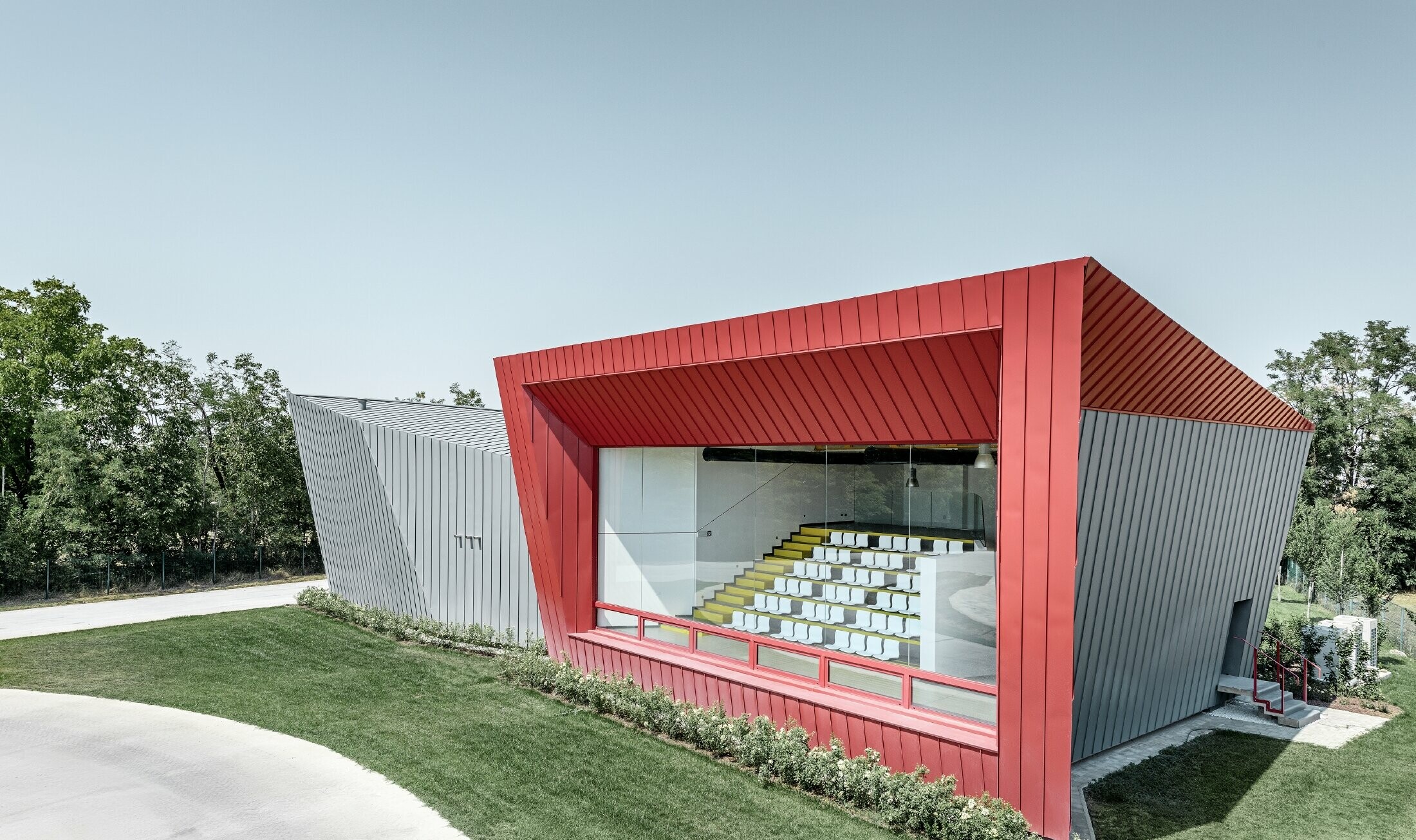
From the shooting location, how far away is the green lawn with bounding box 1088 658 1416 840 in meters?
7.38

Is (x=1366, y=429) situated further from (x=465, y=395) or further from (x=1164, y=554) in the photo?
(x=465, y=395)

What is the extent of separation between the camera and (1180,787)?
835 centimetres

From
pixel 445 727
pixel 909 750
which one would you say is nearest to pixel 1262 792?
pixel 909 750

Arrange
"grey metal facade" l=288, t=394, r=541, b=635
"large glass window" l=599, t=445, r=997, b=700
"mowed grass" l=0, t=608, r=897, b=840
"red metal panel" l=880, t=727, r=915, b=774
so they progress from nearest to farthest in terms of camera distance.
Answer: "mowed grass" l=0, t=608, r=897, b=840 < "red metal panel" l=880, t=727, r=915, b=774 < "large glass window" l=599, t=445, r=997, b=700 < "grey metal facade" l=288, t=394, r=541, b=635

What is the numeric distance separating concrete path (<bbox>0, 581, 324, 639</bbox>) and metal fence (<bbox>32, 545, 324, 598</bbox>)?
4.91ft

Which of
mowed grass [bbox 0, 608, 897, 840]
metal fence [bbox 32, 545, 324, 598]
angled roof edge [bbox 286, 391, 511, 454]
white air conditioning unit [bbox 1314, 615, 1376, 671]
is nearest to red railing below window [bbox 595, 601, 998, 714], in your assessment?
mowed grass [bbox 0, 608, 897, 840]

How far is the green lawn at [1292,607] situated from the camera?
21.9 meters

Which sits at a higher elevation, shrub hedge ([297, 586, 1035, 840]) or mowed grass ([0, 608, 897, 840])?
A: shrub hedge ([297, 586, 1035, 840])

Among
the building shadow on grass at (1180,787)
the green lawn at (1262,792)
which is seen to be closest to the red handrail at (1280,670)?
the green lawn at (1262,792)

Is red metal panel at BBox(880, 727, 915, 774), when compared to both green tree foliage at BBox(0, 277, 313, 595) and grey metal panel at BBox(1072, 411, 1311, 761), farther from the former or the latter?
green tree foliage at BBox(0, 277, 313, 595)

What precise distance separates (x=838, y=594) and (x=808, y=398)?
324 centimetres

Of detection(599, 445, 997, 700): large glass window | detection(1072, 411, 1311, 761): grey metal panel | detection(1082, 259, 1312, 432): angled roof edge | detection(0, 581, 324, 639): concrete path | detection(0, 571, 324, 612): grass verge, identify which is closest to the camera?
detection(1082, 259, 1312, 432): angled roof edge

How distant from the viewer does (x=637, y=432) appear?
1148cm

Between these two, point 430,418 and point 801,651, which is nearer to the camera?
point 801,651
